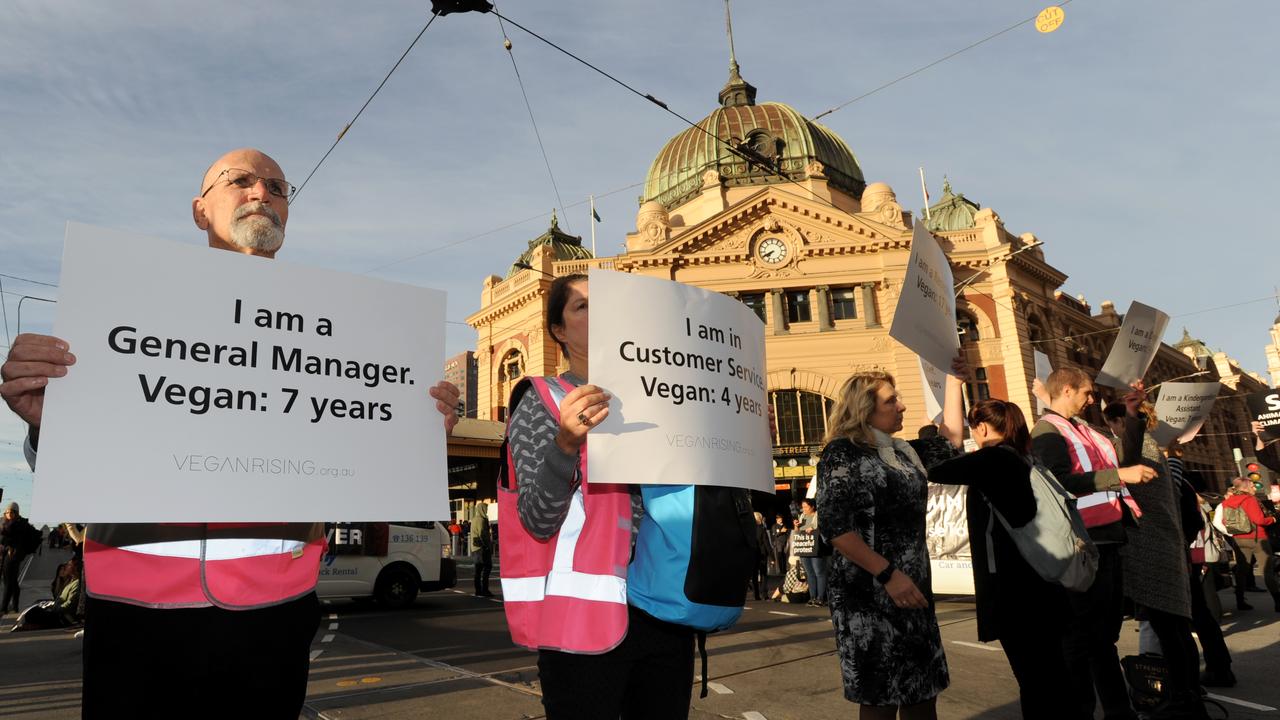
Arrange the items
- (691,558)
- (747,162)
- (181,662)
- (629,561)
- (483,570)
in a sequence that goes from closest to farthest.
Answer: (181,662)
(691,558)
(629,561)
(483,570)
(747,162)

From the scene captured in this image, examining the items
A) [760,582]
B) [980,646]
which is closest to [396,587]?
[760,582]

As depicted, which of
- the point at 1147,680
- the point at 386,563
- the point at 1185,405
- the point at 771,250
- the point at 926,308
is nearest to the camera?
the point at 926,308

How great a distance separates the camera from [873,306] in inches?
1267

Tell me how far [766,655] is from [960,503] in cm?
629

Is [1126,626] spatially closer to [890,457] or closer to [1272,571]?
[1272,571]

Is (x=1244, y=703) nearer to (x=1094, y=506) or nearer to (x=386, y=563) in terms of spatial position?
(x=1094, y=506)

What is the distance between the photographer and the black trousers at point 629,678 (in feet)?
7.16

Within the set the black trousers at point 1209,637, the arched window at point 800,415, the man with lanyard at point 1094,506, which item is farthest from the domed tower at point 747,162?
the man with lanyard at point 1094,506

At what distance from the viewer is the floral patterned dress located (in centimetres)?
320

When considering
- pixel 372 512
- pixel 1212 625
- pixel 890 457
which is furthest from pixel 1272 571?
pixel 372 512

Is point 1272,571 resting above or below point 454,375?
below

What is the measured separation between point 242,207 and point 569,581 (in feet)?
5.23

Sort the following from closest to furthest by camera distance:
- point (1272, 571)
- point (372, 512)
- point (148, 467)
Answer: point (148, 467) → point (372, 512) → point (1272, 571)

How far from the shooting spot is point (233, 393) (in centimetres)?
213
